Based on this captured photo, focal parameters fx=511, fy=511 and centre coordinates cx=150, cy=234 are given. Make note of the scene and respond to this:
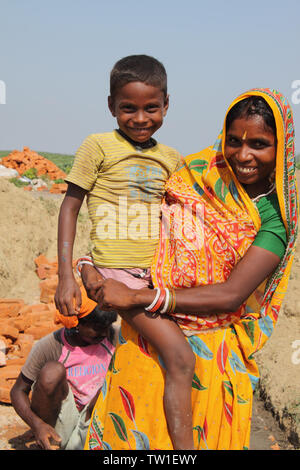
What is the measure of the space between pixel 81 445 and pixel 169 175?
1.96 m

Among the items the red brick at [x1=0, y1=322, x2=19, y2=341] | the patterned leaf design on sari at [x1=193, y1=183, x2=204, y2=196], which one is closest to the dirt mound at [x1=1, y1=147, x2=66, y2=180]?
the red brick at [x1=0, y1=322, x2=19, y2=341]

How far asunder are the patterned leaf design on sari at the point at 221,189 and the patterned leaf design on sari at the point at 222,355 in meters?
0.65

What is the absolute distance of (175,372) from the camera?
2.17m

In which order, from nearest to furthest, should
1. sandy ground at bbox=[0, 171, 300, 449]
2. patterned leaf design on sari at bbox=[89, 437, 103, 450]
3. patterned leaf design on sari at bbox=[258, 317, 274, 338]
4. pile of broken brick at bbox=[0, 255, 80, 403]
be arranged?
1. patterned leaf design on sari at bbox=[258, 317, 274, 338]
2. patterned leaf design on sari at bbox=[89, 437, 103, 450]
3. sandy ground at bbox=[0, 171, 300, 449]
4. pile of broken brick at bbox=[0, 255, 80, 403]

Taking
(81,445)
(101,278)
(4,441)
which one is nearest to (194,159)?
(101,278)

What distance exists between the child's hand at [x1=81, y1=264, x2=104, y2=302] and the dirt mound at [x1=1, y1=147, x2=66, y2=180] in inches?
663

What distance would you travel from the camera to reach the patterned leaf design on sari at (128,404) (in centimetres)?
231

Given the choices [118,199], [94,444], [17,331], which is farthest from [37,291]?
[118,199]

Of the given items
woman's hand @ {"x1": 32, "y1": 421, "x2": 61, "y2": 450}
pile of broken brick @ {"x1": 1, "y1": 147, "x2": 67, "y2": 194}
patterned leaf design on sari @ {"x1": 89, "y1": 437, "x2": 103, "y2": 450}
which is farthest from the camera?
pile of broken brick @ {"x1": 1, "y1": 147, "x2": 67, "y2": 194}

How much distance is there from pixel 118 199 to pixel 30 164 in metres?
17.7

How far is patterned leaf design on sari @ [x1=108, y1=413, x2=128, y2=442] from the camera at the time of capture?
2.33 m

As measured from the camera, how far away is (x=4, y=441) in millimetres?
4219

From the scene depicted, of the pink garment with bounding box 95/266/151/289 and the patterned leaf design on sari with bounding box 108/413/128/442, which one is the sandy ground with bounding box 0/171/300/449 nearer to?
the patterned leaf design on sari with bounding box 108/413/128/442

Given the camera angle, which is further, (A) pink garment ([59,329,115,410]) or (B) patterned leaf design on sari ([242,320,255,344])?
(A) pink garment ([59,329,115,410])
